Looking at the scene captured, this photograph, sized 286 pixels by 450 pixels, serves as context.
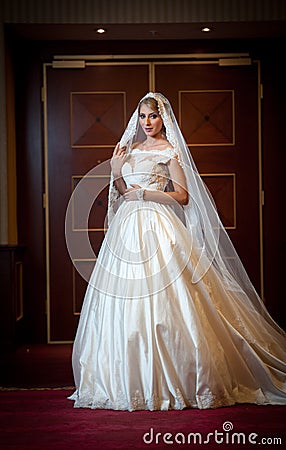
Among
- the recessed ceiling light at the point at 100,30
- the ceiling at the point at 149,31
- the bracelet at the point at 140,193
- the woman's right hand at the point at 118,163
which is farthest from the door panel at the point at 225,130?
the bracelet at the point at 140,193

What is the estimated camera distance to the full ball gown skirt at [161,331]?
367cm

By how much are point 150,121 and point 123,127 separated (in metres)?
2.05

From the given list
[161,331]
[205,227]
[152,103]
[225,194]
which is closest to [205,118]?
[225,194]

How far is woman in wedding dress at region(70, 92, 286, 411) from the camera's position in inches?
145

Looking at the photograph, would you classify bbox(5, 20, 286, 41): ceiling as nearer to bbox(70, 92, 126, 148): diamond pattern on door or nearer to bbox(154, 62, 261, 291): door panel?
bbox(154, 62, 261, 291): door panel

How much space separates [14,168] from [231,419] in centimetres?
336

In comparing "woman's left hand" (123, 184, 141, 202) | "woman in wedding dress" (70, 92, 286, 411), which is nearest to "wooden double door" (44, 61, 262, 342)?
"woman in wedding dress" (70, 92, 286, 411)

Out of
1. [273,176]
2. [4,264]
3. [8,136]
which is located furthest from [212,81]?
[4,264]

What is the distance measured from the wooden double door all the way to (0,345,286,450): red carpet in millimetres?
2198

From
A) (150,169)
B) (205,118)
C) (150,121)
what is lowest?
(150,169)

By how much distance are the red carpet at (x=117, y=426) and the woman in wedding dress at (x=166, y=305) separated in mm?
122

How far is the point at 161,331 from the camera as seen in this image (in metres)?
3.71

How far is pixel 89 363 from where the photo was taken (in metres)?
3.82

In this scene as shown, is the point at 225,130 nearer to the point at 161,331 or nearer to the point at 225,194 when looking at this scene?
the point at 225,194
